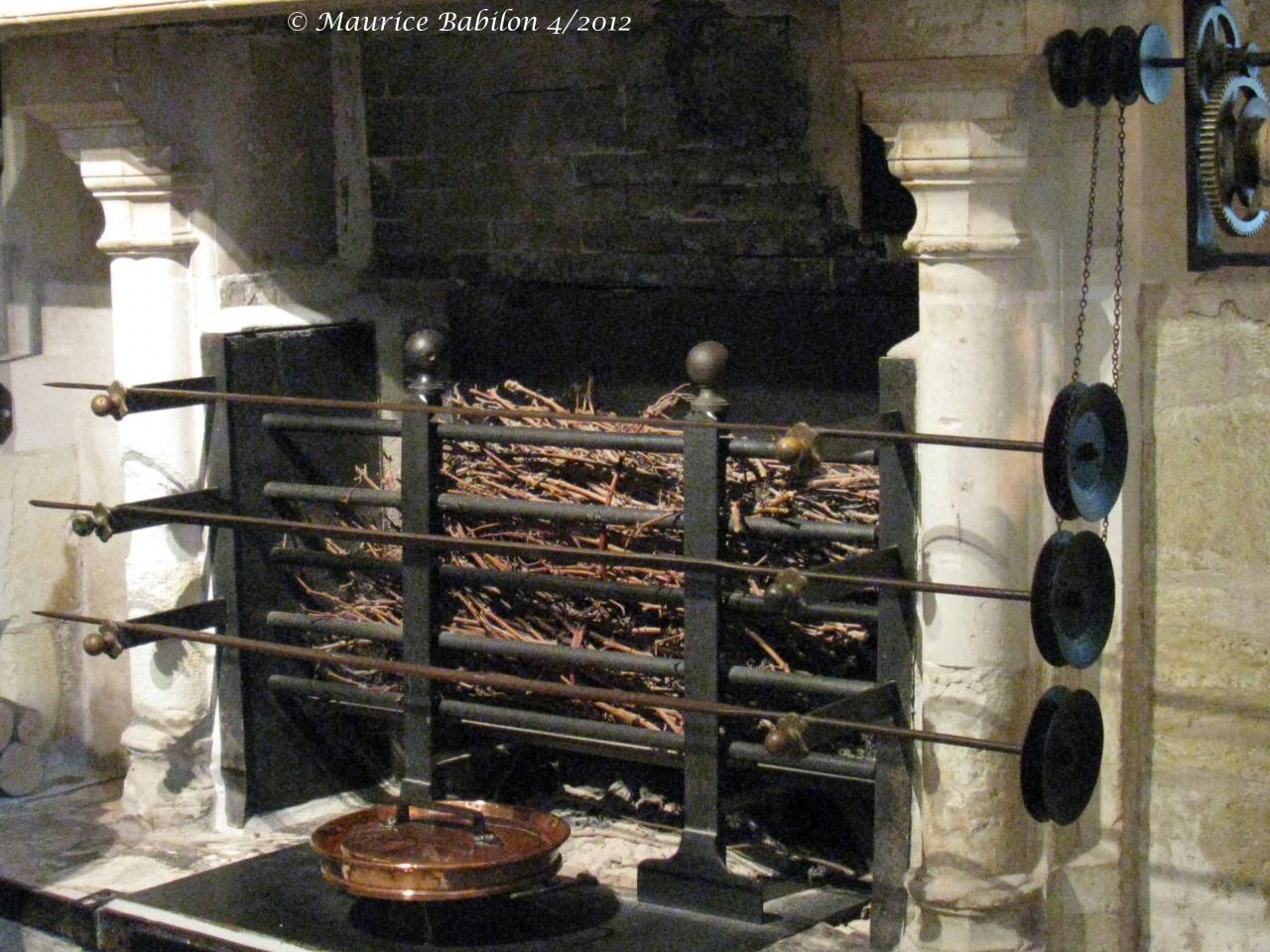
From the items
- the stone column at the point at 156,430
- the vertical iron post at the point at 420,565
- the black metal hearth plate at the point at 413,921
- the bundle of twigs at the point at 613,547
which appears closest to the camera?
the black metal hearth plate at the point at 413,921

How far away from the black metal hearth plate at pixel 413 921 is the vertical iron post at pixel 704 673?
0.15ft

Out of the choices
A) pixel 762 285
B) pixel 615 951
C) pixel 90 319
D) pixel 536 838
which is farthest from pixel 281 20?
pixel 615 951

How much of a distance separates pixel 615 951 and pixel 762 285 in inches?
54.0

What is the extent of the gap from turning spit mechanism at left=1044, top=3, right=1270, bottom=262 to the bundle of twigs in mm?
779

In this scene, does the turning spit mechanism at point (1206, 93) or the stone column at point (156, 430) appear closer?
the turning spit mechanism at point (1206, 93)

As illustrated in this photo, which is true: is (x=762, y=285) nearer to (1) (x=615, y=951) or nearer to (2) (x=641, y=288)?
(2) (x=641, y=288)

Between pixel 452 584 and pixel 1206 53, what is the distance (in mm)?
1715

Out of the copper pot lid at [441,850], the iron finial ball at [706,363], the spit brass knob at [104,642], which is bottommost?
the copper pot lid at [441,850]

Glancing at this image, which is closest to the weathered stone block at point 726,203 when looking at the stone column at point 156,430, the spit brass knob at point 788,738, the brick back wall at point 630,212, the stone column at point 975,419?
the brick back wall at point 630,212

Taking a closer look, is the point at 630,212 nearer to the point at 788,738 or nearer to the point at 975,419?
the point at 975,419

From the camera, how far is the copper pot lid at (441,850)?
3.24m

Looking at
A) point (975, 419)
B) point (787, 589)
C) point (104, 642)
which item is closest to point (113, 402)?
point (104, 642)

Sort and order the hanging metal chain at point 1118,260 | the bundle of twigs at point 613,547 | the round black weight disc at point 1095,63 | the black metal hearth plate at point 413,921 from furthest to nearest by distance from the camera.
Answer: the bundle of twigs at point 613,547, the black metal hearth plate at point 413,921, the hanging metal chain at point 1118,260, the round black weight disc at point 1095,63

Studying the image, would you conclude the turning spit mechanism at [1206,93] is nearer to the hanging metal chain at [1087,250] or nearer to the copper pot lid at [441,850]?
the hanging metal chain at [1087,250]
